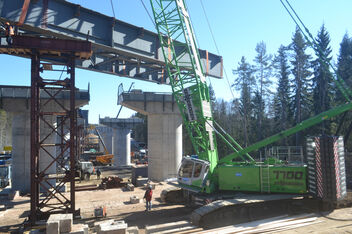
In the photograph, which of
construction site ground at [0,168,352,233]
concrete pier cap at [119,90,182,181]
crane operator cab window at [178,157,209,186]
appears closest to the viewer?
construction site ground at [0,168,352,233]

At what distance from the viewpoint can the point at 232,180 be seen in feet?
43.2

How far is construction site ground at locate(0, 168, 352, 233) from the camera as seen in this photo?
35.0 ft

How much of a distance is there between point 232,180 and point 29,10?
13.6 meters

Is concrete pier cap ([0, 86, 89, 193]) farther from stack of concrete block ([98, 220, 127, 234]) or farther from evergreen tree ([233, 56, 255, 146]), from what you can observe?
evergreen tree ([233, 56, 255, 146])

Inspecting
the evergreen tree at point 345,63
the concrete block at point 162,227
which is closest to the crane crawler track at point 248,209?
the concrete block at point 162,227

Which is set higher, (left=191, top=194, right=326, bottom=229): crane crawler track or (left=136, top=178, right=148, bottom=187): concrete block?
(left=191, top=194, right=326, bottom=229): crane crawler track

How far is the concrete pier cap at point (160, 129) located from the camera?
78.7 ft

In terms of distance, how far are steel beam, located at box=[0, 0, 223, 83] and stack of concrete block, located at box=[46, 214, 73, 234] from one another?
25.3 ft

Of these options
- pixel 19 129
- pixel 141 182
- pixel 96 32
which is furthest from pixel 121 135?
pixel 96 32

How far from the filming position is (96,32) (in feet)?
53.4

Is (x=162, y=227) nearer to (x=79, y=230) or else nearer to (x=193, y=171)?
(x=79, y=230)

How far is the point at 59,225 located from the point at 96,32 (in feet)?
37.3

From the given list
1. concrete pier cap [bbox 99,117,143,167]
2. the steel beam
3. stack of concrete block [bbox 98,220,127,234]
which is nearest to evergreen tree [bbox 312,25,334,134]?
the steel beam

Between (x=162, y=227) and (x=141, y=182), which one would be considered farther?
(x=141, y=182)
